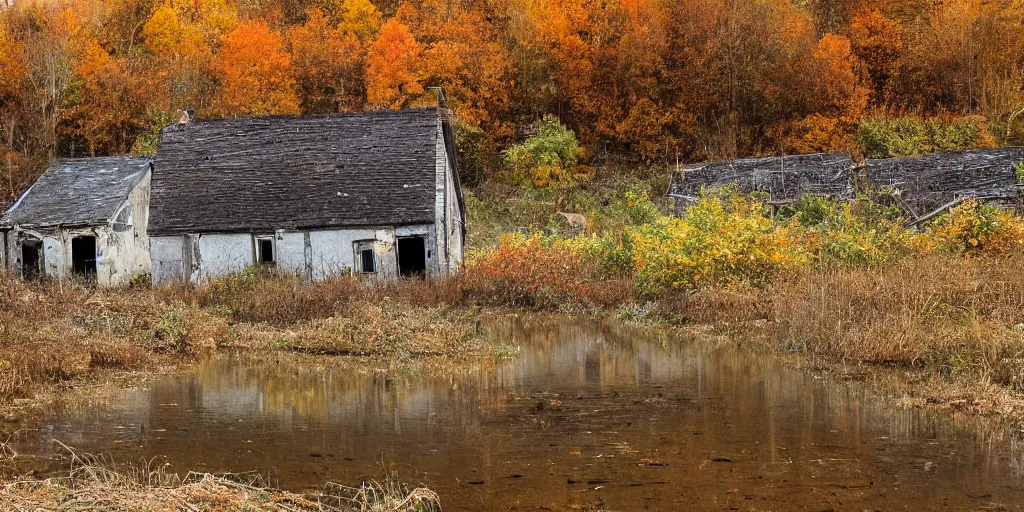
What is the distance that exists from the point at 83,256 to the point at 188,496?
26822 mm

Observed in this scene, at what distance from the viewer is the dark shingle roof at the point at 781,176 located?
119 feet

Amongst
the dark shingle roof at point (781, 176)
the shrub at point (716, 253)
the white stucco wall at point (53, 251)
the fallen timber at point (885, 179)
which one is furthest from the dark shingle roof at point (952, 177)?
the white stucco wall at point (53, 251)

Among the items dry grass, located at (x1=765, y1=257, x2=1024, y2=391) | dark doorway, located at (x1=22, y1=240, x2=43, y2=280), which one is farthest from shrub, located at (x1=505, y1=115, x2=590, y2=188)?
dry grass, located at (x1=765, y1=257, x2=1024, y2=391)

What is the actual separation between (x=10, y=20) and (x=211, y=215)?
2843 cm

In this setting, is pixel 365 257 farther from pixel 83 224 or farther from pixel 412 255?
pixel 83 224

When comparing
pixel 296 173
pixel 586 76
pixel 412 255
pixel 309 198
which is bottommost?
pixel 412 255

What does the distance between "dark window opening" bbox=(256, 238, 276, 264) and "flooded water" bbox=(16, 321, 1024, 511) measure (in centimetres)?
1318

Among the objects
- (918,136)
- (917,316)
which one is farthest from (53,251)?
(918,136)

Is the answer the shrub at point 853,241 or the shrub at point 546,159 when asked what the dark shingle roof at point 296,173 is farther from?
the shrub at point 546,159

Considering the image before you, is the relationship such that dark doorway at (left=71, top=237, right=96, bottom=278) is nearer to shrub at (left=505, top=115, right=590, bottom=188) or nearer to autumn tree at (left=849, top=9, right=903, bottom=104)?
shrub at (left=505, top=115, right=590, bottom=188)

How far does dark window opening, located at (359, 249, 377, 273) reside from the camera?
28484 mm

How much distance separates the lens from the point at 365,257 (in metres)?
28.6

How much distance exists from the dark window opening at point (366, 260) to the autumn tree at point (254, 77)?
77.5 feet

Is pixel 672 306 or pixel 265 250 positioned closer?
pixel 672 306
